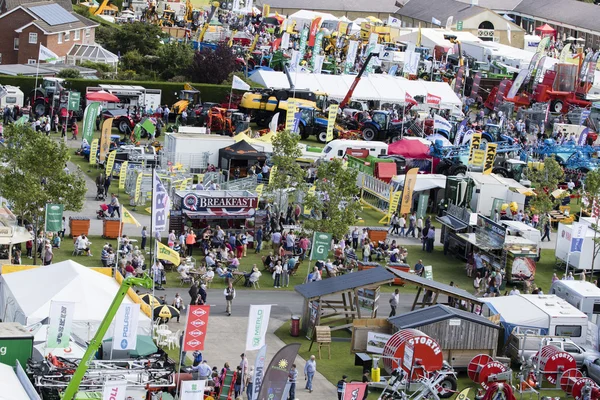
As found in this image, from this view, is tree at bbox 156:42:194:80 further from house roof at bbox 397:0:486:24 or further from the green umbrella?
the green umbrella

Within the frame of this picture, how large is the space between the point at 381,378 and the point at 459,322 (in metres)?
2.60

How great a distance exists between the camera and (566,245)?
39.8 m

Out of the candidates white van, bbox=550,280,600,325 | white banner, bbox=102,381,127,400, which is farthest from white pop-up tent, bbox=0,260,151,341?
white van, bbox=550,280,600,325

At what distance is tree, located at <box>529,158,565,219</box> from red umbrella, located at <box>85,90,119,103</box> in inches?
828

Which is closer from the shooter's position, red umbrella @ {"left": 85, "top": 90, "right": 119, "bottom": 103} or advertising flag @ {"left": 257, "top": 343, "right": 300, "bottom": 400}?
advertising flag @ {"left": 257, "top": 343, "right": 300, "bottom": 400}

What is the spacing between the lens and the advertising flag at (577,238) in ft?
127

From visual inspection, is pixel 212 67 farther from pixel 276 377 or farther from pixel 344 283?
pixel 276 377

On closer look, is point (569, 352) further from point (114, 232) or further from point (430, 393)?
point (114, 232)

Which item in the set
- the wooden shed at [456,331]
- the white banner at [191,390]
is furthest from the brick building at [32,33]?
the white banner at [191,390]

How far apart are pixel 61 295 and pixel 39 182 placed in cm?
726

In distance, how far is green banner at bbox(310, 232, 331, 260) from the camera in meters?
34.8

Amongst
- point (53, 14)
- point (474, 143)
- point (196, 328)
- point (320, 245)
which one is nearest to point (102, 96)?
point (53, 14)

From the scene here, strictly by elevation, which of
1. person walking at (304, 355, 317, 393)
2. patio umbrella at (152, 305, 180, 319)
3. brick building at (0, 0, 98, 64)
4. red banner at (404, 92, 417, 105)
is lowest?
person walking at (304, 355, 317, 393)

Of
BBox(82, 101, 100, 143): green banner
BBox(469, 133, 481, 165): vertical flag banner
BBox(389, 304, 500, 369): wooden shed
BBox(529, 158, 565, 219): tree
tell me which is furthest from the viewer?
BBox(82, 101, 100, 143): green banner
